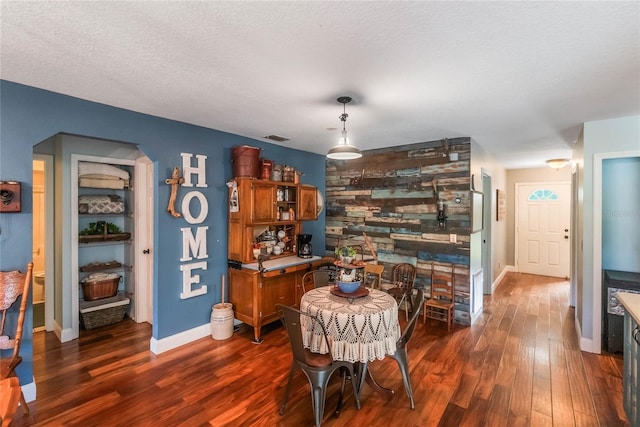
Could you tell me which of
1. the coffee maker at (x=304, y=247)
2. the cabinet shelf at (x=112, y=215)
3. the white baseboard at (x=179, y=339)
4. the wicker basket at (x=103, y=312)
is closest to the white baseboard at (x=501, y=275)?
the coffee maker at (x=304, y=247)

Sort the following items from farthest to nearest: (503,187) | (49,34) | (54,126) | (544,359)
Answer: (503,187)
(544,359)
(54,126)
(49,34)

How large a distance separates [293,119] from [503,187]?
5.52 metres

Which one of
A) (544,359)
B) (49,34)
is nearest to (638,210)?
(544,359)

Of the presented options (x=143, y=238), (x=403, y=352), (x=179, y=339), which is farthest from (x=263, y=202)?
(x=403, y=352)

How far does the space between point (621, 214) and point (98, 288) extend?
627 cm

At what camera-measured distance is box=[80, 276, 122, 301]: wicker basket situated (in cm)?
370

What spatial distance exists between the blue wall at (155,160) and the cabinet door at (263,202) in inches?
17.2

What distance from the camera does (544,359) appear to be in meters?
3.08

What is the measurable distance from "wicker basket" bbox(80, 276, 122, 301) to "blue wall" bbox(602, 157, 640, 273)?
19.7 feet

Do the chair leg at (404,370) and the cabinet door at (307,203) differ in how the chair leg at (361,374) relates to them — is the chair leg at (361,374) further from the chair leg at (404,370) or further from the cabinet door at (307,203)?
the cabinet door at (307,203)

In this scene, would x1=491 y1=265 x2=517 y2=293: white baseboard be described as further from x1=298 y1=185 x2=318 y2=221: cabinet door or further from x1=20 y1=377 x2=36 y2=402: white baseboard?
x1=20 y1=377 x2=36 y2=402: white baseboard

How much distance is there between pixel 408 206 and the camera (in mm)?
4426

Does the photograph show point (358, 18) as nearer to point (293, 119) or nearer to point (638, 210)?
point (293, 119)

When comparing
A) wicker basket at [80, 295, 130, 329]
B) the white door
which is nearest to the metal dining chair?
wicker basket at [80, 295, 130, 329]
